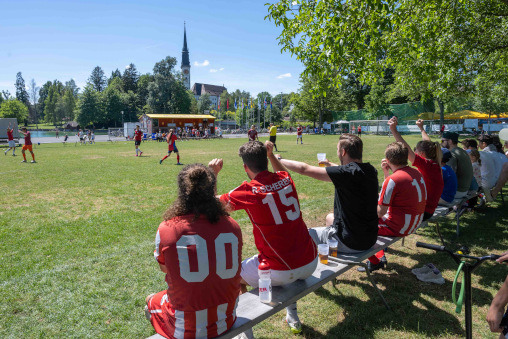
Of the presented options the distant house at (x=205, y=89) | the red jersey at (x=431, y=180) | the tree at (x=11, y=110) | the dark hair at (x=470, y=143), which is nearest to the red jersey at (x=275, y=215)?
the red jersey at (x=431, y=180)

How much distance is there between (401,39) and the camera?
809 centimetres

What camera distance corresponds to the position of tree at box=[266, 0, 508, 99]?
7492 mm

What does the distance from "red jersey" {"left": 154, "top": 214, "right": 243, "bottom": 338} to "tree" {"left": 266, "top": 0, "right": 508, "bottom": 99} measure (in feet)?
19.9

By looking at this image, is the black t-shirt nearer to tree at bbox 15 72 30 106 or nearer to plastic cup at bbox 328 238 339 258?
plastic cup at bbox 328 238 339 258

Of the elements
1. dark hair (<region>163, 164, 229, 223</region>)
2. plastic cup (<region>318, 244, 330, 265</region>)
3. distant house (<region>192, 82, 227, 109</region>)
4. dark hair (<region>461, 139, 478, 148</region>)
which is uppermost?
distant house (<region>192, 82, 227, 109</region>)

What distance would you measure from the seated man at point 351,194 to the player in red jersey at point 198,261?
1.34 meters

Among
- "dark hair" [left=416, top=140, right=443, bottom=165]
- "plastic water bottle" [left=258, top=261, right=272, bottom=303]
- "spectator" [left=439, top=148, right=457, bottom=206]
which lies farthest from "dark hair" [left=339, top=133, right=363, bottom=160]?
"spectator" [left=439, top=148, right=457, bottom=206]

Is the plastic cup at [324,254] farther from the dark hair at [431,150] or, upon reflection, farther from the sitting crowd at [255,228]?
the dark hair at [431,150]

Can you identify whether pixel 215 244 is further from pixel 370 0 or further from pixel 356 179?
pixel 370 0

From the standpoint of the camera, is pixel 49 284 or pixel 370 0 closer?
pixel 49 284

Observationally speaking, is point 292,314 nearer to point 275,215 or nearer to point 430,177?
point 275,215

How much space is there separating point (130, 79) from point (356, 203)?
103m

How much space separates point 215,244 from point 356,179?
5.66 ft

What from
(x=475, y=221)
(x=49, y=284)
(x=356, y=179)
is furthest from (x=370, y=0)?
(x=49, y=284)
